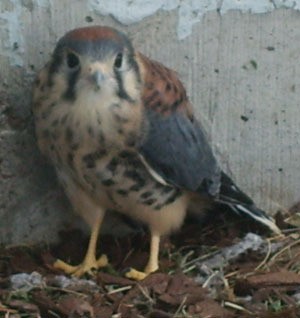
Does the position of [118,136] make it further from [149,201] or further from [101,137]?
[149,201]

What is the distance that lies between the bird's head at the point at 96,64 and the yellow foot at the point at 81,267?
2.23 feet

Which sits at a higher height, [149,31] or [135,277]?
[149,31]

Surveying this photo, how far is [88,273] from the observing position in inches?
187

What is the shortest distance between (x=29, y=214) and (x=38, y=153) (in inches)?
10.0

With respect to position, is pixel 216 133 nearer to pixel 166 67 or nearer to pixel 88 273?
pixel 166 67

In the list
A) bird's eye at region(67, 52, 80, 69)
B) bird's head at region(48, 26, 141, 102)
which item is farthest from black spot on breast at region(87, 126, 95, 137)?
bird's eye at region(67, 52, 80, 69)

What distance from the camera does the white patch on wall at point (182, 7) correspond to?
4836 millimetres

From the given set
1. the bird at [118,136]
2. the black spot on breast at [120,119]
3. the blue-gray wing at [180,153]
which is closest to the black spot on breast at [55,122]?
the bird at [118,136]

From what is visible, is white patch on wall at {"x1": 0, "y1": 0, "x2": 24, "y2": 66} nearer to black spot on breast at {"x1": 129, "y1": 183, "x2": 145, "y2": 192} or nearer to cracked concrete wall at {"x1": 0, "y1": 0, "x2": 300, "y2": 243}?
cracked concrete wall at {"x1": 0, "y1": 0, "x2": 300, "y2": 243}

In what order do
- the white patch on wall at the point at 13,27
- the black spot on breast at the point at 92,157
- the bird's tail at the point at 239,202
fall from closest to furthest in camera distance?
1. the black spot on breast at the point at 92,157
2. the white patch on wall at the point at 13,27
3. the bird's tail at the point at 239,202

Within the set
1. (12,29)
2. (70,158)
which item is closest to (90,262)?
(70,158)

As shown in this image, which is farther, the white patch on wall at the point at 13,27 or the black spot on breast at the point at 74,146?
the white patch on wall at the point at 13,27

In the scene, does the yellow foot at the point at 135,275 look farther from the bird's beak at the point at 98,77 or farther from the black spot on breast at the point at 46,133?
the bird's beak at the point at 98,77

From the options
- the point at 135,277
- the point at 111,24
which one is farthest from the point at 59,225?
the point at 111,24
